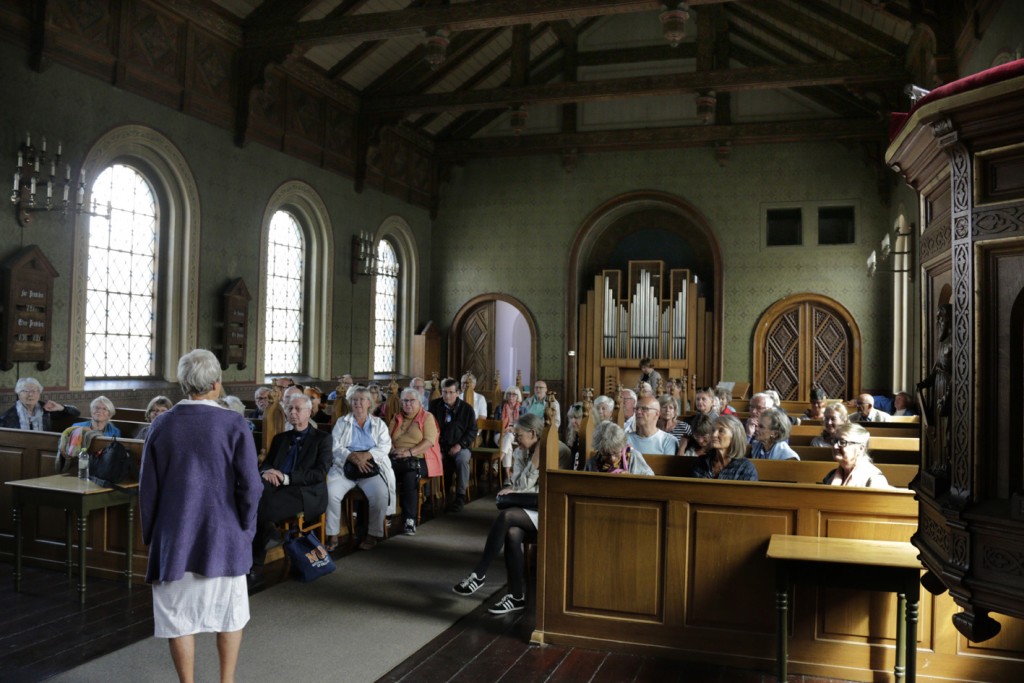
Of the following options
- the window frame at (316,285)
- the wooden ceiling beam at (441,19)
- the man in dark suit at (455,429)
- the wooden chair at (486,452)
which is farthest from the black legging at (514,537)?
the window frame at (316,285)

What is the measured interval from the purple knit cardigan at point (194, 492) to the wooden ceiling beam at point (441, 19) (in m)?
6.75

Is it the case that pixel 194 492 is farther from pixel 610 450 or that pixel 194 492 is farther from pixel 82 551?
pixel 610 450

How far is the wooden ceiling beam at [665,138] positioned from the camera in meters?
12.8

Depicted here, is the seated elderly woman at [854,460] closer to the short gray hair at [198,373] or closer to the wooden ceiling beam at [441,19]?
the short gray hair at [198,373]

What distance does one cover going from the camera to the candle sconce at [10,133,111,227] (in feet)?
24.2

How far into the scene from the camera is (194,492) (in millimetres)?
3193

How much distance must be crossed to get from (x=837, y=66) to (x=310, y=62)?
6852mm

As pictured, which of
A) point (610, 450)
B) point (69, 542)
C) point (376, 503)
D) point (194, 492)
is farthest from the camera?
point (376, 503)

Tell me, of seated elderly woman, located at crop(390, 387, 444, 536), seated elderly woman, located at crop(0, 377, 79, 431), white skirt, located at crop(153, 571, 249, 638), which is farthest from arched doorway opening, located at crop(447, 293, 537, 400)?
white skirt, located at crop(153, 571, 249, 638)

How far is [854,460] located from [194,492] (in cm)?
304

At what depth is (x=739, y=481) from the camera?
404cm

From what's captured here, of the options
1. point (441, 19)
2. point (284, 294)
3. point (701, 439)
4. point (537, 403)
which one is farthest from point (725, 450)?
point (284, 294)

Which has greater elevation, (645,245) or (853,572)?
(645,245)

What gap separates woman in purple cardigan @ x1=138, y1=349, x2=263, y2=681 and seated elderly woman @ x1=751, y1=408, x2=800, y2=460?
10.6ft
